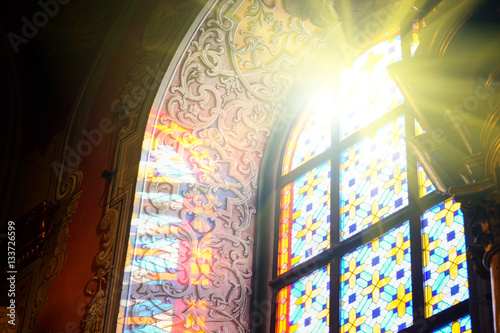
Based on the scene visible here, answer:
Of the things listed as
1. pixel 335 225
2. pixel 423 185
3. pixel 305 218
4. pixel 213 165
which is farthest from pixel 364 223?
pixel 213 165

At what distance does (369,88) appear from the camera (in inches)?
249

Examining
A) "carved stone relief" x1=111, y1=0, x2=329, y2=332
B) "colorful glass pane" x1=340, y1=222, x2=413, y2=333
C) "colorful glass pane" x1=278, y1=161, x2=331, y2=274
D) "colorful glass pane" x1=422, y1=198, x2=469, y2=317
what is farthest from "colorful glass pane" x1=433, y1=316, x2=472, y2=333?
"carved stone relief" x1=111, y1=0, x2=329, y2=332

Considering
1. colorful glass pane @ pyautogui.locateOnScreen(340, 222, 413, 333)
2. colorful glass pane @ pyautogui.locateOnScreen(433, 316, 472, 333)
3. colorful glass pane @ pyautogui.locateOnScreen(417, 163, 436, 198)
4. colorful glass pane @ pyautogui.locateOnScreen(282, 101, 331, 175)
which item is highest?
colorful glass pane @ pyautogui.locateOnScreen(282, 101, 331, 175)

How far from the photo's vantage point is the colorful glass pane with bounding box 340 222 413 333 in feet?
16.5

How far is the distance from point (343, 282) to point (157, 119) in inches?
74.2

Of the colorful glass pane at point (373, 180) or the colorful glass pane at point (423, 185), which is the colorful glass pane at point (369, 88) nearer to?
the colorful glass pane at point (373, 180)

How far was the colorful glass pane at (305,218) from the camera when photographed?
6004mm

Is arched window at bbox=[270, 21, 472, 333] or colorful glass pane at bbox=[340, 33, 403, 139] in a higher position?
colorful glass pane at bbox=[340, 33, 403, 139]

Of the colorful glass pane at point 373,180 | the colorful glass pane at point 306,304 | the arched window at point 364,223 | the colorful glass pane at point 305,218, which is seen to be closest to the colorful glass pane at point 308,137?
the arched window at point 364,223

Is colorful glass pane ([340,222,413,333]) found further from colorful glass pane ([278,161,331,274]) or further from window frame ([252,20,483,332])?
colorful glass pane ([278,161,331,274])

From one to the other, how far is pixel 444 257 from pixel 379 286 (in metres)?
0.51

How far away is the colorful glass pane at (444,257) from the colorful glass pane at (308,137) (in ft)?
4.84

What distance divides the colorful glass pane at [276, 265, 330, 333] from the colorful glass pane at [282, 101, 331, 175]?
1040mm

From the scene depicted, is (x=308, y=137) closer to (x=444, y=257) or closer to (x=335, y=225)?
(x=335, y=225)
